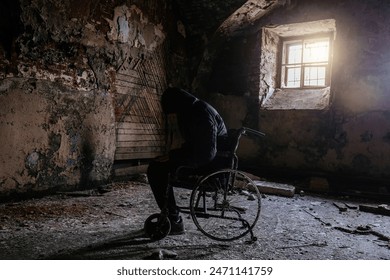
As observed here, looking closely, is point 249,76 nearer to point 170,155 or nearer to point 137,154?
point 137,154

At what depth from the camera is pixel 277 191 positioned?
5.31 metres

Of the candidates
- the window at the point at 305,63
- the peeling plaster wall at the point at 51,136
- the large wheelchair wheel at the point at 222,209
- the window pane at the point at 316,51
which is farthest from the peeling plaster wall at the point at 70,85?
the window pane at the point at 316,51

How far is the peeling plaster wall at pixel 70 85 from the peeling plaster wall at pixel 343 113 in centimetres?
252

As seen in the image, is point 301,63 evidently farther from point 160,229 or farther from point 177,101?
point 160,229

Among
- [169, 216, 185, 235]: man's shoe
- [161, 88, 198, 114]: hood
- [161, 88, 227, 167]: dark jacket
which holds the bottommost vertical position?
[169, 216, 185, 235]: man's shoe

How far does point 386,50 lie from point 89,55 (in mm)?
5029

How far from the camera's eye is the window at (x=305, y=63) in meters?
6.52

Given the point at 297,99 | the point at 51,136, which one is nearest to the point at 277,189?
the point at 297,99

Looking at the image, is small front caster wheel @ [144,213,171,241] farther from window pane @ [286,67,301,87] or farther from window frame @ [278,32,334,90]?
window pane @ [286,67,301,87]

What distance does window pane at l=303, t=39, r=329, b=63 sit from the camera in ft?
21.3

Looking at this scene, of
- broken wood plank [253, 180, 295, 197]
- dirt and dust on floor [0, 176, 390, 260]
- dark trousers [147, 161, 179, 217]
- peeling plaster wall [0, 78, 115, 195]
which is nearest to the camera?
dirt and dust on floor [0, 176, 390, 260]

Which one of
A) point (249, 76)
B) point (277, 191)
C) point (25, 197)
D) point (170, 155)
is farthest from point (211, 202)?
point (249, 76)

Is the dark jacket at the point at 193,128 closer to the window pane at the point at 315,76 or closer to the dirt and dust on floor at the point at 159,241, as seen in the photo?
the dirt and dust on floor at the point at 159,241

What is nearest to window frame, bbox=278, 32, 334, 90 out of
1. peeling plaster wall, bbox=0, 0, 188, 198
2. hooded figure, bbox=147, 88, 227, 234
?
peeling plaster wall, bbox=0, 0, 188, 198
